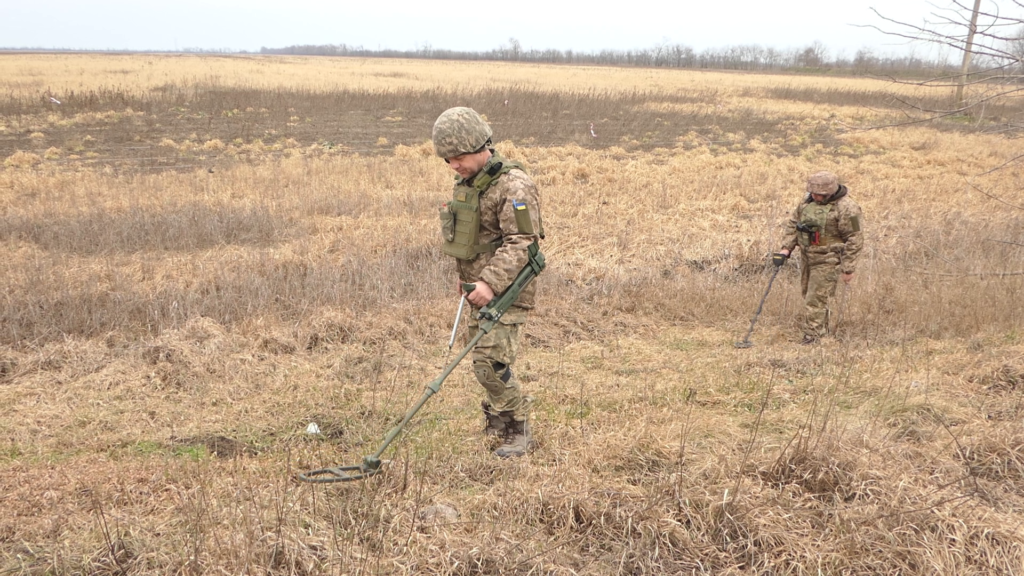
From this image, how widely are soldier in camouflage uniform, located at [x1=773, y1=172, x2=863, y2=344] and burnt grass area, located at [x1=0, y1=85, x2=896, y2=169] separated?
886cm

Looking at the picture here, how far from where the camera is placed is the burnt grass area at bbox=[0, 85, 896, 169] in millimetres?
15117

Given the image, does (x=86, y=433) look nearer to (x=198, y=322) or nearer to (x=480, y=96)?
(x=198, y=322)

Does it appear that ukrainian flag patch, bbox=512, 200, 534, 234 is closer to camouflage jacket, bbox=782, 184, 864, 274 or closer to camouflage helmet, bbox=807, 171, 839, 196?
camouflage helmet, bbox=807, 171, 839, 196

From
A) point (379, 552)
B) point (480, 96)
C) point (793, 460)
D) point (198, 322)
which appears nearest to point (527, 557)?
point (379, 552)

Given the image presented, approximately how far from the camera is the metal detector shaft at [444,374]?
3168 mm

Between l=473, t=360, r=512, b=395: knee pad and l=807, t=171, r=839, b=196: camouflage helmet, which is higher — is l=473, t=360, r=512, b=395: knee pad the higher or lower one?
the lower one

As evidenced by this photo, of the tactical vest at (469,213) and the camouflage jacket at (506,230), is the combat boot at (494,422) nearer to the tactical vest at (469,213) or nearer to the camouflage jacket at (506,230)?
the camouflage jacket at (506,230)

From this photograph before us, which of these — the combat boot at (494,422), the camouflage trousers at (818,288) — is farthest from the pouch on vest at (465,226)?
the camouflage trousers at (818,288)

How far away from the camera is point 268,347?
5.50 metres

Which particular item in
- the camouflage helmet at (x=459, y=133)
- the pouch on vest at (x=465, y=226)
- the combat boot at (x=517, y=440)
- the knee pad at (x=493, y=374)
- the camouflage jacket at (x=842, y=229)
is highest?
the camouflage helmet at (x=459, y=133)

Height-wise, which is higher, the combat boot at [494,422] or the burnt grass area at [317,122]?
the burnt grass area at [317,122]

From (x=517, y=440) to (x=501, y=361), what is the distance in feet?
1.71

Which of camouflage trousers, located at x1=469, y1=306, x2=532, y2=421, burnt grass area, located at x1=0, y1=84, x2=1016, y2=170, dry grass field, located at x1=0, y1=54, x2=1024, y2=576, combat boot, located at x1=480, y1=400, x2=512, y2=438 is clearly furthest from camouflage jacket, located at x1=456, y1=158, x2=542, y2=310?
burnt grass area, located at x1=0, y1=84, x2=1016, y2=170

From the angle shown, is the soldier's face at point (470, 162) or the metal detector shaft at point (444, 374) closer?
the metal detector shaft at point (444, 374)
